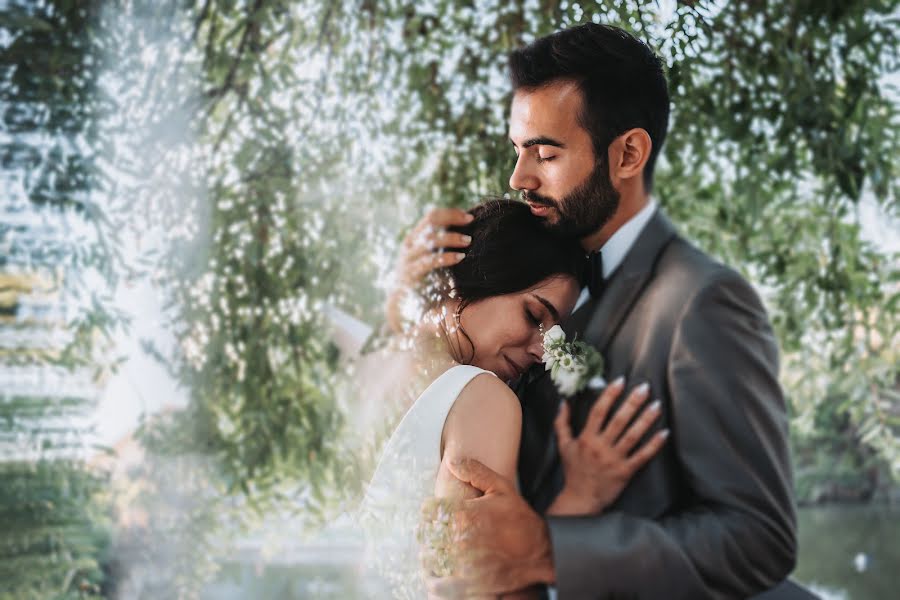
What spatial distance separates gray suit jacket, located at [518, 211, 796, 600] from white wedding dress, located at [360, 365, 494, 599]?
2.5 inches

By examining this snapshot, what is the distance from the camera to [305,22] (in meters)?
1.84

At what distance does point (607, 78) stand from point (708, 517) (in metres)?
0.21

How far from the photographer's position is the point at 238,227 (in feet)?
5.53

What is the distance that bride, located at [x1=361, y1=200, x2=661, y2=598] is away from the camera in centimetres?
41

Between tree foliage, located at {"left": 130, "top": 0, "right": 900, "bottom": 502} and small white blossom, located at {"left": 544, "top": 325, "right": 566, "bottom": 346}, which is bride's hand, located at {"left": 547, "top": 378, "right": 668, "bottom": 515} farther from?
tree foliage, located at {"left": 130, "top": 0, "right": 900, "bottom": 502}

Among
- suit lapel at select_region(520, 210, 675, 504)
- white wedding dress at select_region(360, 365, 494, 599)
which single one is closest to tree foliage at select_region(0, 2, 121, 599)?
white wedding dress at select_region(360, 365, 494, 599)

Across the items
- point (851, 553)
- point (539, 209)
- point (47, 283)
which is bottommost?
point (851, 553)

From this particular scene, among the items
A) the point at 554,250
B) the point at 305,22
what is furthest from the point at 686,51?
the point at 305,22

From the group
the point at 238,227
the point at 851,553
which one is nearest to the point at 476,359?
the point at 238,227

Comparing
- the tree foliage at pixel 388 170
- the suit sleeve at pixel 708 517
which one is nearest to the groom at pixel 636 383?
the suit sleeve at pixel 708 517

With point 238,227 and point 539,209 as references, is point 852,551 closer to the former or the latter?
point 238,227

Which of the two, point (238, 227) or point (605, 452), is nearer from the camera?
point (605, 452)

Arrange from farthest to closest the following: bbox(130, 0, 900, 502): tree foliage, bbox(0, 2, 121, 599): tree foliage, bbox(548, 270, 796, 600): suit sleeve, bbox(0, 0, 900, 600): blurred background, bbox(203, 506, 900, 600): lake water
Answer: bbox(203, 506, 900, 600): lake water
bbox(0, 2, 121, 599): tree foliage
bbox(0, 0, 900, 600): blurred background
bbox(130, 0, 900, 502): tree foliage
bbox(548, 270, 796, 600): suit sleeve

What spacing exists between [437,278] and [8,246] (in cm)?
139
